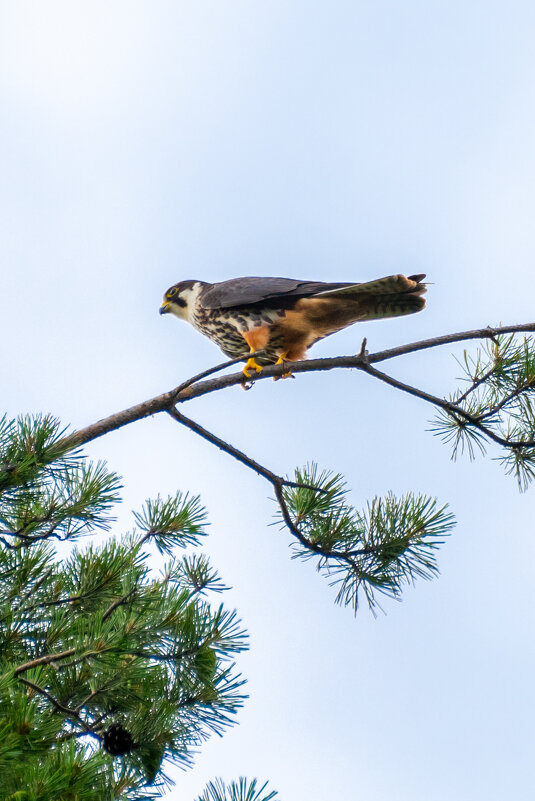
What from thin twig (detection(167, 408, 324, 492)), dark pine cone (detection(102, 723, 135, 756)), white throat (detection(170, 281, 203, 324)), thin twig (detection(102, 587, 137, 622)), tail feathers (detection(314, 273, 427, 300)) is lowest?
dark pine cone (detection(102, 723, 135, 756))

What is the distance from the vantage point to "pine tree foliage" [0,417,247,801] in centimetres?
212

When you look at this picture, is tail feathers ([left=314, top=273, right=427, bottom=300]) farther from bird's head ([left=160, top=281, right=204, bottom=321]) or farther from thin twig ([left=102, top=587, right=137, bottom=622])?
thin twig ([left=102, top=587, right=137, bottom=622])

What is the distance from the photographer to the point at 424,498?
286 cm

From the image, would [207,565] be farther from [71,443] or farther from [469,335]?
[469,335]

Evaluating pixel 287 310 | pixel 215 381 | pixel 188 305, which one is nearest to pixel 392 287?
pixel 287 310

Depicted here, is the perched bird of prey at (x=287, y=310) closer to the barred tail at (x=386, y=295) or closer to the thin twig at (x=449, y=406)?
the barred tail at (x=386, y=295)

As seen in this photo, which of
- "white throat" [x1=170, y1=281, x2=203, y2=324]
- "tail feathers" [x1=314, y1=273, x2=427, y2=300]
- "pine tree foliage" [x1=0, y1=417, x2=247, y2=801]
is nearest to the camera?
"pine tree foliage" [x1=0, y1=417, x2=247, y2=801]

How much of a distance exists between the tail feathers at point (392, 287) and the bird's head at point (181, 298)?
1336mm

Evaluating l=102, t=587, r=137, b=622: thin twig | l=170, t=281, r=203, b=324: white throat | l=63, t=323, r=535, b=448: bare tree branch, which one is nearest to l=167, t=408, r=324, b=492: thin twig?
l=63, t=323, r=535, b=448: bare tree branch

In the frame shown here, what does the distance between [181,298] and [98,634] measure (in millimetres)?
3345

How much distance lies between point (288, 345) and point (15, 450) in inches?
84.3

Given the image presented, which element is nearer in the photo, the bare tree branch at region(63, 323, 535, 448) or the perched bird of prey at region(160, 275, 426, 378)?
the bare tree branch at region(63, 323, 535, 448)

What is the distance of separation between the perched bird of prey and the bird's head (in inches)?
14.9

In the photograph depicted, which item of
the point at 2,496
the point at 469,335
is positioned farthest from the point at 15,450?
the point at 469,335
